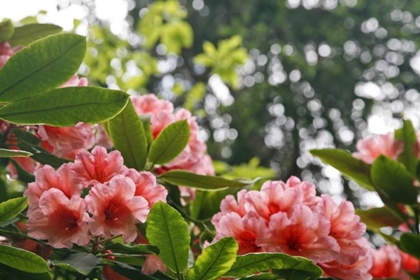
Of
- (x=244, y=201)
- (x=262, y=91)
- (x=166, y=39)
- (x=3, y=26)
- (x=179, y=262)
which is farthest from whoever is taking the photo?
(x=262, y=91)

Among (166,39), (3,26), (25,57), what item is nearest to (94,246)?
(25,57)

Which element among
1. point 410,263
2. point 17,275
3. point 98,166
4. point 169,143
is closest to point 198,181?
point 169,143

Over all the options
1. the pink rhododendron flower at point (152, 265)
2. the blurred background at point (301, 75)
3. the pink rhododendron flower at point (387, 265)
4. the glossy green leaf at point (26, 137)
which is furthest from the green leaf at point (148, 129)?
the blurred background at point (301, 75)

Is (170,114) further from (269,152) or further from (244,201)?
(269,152)

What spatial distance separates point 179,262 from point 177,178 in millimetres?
235

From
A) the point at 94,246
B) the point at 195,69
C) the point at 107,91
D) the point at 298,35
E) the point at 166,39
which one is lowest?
the point at 195,69

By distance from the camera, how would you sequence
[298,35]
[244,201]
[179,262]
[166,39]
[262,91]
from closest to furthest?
1. [179,262]
2. [244,201]
3. [166,39]
4. [262,91]
5. [298,35]

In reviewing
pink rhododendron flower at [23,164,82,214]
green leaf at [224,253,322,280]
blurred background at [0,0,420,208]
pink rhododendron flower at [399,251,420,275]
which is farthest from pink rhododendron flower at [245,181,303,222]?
blurred background at [0,0,420,208]

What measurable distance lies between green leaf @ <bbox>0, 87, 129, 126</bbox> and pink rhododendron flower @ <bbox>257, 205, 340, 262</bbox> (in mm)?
238

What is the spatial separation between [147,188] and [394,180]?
419mm

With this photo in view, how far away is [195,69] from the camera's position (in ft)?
28.9

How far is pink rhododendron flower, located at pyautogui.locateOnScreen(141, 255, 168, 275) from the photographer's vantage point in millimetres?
674

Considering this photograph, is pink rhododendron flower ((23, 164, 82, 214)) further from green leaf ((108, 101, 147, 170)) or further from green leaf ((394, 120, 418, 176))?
green leaf ((394, 120, 418, 176))

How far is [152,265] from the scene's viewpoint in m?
0.68
